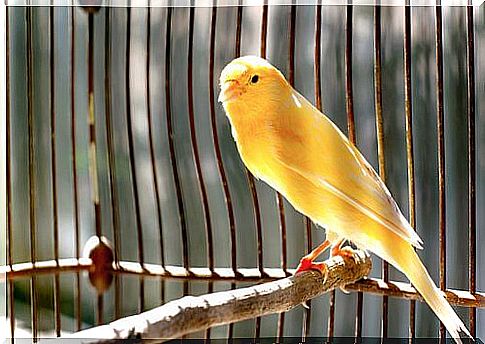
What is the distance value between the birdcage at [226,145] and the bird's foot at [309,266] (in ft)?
0.05

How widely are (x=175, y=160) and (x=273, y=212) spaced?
0.18 meters

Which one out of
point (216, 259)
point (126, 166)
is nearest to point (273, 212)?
point (216, 259)

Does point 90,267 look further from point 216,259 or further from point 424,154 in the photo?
point 424,154

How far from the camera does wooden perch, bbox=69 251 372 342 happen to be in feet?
2.86

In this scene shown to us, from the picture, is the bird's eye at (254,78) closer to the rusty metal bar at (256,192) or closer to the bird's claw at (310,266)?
the rusty metal bar at (256,192)

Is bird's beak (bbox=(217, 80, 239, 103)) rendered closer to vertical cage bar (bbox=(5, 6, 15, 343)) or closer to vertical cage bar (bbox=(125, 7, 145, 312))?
vertical cage bar (bbox=(125, 7, 145, 312))

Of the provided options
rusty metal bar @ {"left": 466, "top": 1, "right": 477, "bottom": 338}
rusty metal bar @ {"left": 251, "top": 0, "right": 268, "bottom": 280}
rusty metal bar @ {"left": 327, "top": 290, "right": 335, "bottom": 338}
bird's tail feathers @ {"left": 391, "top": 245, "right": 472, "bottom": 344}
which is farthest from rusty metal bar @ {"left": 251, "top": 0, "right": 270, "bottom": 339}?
rusty metal bar @ {"left": 466, "top": 1, "right": 477, "bottom": 338}

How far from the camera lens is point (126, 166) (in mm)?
1136

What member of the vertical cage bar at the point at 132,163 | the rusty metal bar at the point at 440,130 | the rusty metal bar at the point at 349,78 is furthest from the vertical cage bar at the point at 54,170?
the rusty metal bar at the point at 440,130

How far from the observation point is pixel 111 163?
113cm

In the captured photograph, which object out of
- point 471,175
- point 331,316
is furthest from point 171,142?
point 471,175

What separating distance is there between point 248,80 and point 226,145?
4.2 inches

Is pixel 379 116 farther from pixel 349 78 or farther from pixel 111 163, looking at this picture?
pixel 111 163

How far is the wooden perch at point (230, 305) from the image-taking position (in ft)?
2.86
